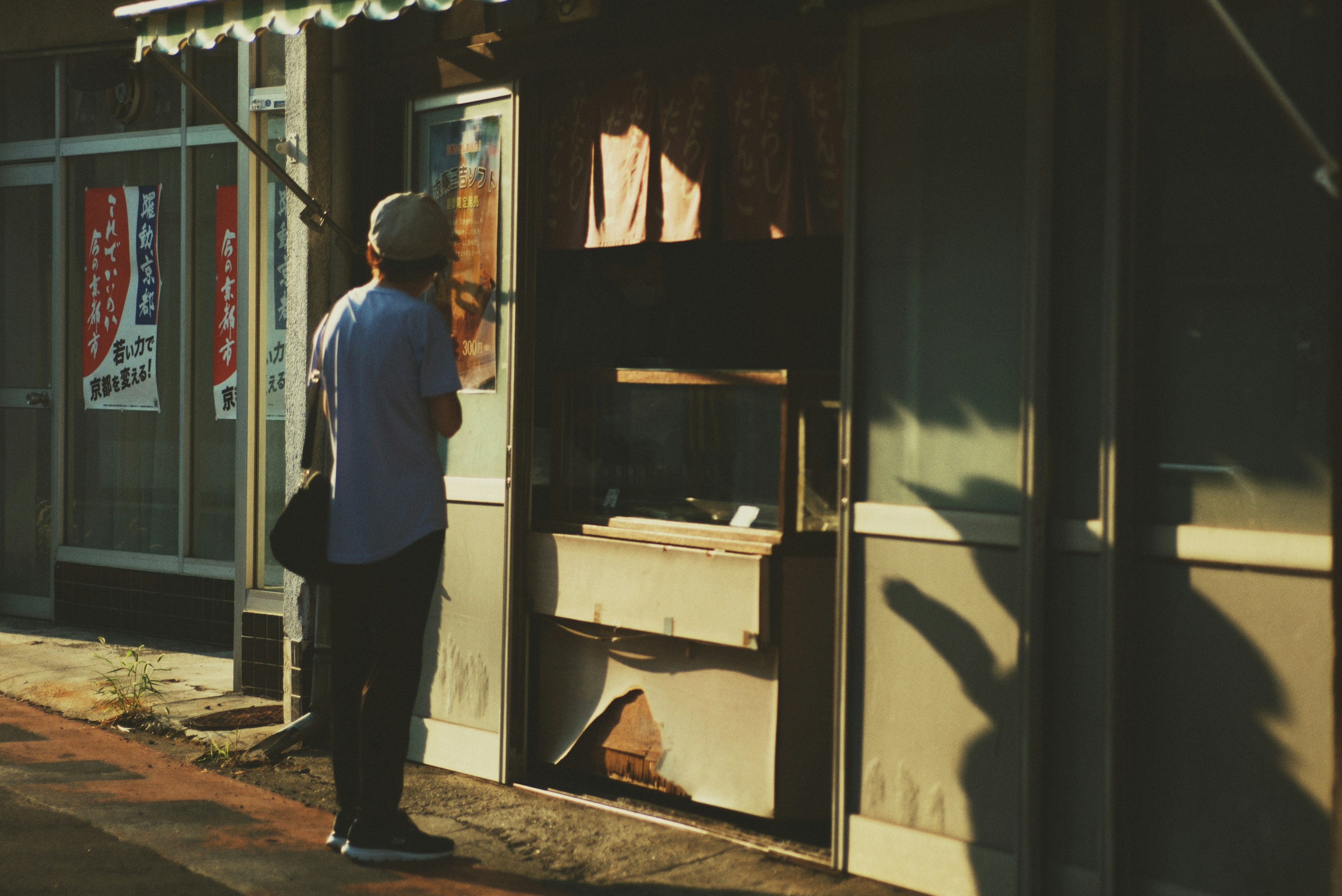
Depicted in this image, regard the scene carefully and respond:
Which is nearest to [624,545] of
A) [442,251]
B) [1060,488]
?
[442,251]

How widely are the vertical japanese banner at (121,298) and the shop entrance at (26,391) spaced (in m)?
0.39

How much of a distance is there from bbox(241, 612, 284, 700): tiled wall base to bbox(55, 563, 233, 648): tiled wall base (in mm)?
1251

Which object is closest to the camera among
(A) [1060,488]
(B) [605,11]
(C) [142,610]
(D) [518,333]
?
(A) [1060,488]

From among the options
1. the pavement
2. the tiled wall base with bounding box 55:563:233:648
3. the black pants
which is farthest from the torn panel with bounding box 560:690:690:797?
the tiled wall base with bounding box 55:563:233:648

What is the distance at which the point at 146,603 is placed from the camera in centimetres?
862

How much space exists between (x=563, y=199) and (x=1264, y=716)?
311 centimetres

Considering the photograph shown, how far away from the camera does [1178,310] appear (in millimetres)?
3703

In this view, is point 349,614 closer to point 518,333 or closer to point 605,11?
point 518,333

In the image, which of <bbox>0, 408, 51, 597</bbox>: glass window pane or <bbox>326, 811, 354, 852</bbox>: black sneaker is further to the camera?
<bbox>0, 408, 51, 597</bbox>: glass window pane

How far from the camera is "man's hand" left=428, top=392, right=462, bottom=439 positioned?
433cm

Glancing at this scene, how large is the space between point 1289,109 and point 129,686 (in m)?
6.08

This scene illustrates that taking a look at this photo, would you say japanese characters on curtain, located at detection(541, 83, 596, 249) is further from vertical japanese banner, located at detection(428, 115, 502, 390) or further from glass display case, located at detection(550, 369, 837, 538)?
glass display case, located at detection(550, 369, 837, 538)

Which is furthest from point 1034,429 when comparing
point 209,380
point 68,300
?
point 68,300

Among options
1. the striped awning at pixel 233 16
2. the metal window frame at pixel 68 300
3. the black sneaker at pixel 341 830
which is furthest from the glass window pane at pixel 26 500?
the black sneaker at pixel 341 830
